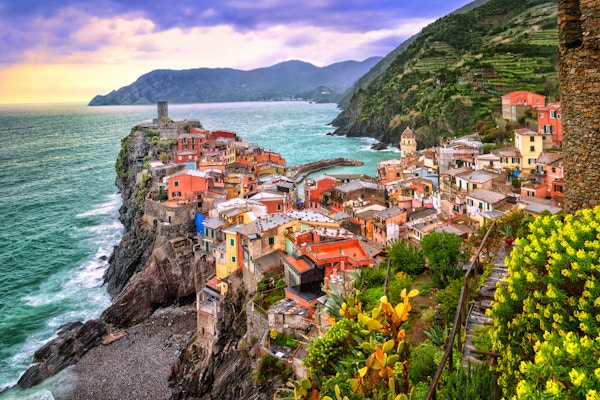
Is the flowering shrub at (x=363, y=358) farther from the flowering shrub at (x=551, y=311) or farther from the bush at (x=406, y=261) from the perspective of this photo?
the bush at (x=406, y=261)

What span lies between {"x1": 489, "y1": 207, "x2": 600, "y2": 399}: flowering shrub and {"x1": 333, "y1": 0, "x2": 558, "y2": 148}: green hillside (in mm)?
51800

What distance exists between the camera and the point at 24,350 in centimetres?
2634

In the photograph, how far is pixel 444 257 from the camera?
14969 millimetres

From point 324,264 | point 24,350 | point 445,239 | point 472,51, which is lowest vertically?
point 24,350

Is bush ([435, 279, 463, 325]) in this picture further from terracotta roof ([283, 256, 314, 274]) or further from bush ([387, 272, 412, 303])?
terracotta roof ([283, 256, 314, 274])

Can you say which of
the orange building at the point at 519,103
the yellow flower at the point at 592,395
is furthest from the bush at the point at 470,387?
the orange building at the point at 519,103

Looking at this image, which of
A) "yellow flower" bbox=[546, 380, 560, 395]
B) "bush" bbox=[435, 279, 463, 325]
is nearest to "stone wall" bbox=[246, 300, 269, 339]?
"bush" bbox=[435, 279, 463, 325]

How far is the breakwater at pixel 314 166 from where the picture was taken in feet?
192

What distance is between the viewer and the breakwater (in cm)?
5859

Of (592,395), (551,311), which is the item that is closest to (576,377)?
(592,395)

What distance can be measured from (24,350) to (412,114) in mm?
69936

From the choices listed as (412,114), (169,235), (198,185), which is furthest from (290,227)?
(412,114)

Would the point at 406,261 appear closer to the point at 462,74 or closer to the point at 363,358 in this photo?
the point at 363,358

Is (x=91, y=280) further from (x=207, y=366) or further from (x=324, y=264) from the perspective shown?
(x=324, y=264)
